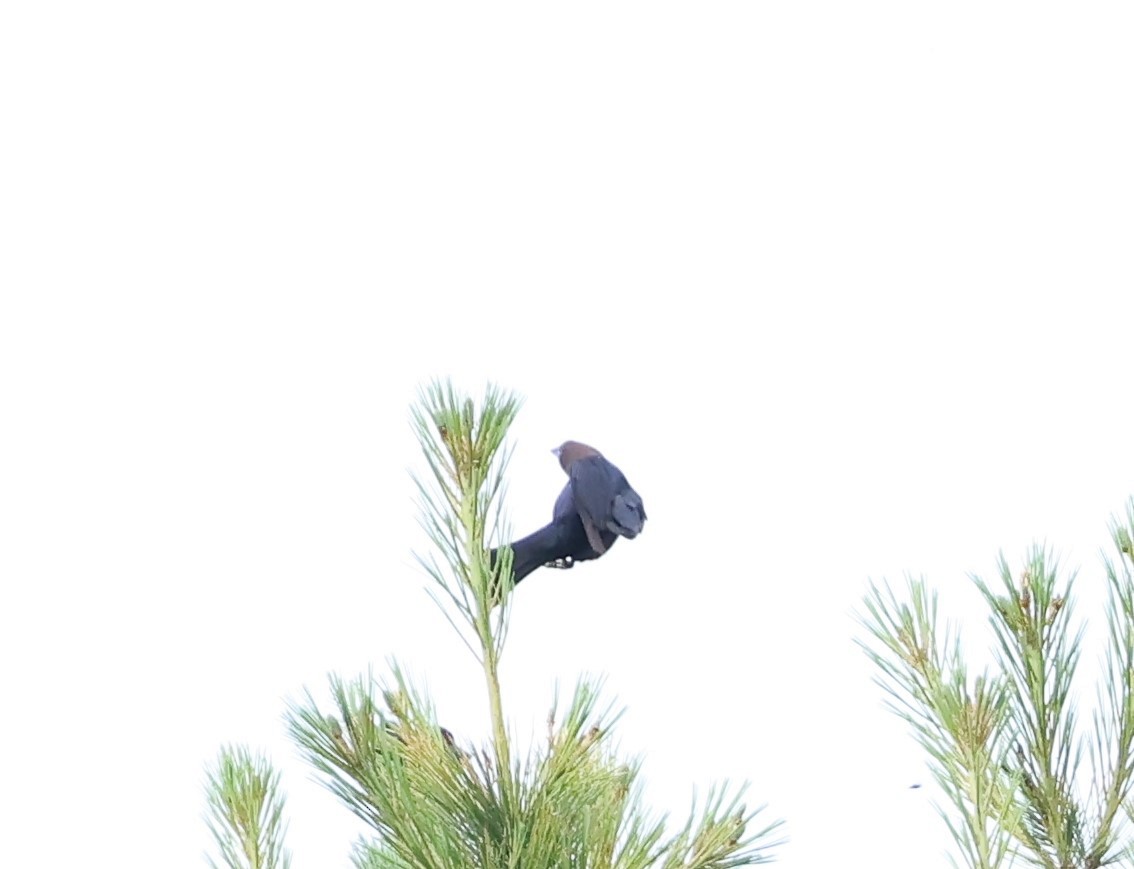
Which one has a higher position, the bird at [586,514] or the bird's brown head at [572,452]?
the bird's brown head at [572,452]

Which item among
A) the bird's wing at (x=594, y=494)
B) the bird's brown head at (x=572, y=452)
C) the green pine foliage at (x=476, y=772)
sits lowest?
the green pine foliage at (x=476, y=772)

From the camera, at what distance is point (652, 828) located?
1.97 metres

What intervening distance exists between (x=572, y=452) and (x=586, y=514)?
0.11 meters

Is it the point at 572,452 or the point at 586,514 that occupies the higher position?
the point at 572,452

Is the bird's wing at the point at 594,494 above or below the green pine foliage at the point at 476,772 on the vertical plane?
above

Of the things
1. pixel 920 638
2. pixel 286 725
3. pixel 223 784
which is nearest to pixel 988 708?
pixel 920 638

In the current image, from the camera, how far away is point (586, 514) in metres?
2.47

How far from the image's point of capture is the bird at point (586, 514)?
8.04ft

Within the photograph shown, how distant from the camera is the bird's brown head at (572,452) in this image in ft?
8.27

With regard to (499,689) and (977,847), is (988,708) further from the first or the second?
(499,689)

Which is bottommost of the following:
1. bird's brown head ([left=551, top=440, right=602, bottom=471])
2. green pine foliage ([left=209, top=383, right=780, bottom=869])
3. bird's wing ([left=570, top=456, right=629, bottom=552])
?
green pine foliage ([left=209, top=383, right=780, bottom=869])

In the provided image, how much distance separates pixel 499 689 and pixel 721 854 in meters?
0.38

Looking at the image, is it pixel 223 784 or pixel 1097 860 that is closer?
pixel 1097 860

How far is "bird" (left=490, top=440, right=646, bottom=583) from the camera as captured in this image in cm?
245
